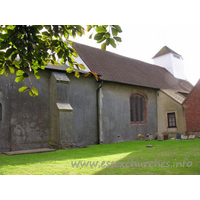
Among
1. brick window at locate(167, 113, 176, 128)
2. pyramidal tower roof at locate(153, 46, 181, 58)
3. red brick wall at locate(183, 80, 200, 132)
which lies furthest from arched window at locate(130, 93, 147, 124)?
pyramidal tower roof at locate(153, 46, 181, 58)

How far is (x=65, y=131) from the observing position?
1235 centimetres

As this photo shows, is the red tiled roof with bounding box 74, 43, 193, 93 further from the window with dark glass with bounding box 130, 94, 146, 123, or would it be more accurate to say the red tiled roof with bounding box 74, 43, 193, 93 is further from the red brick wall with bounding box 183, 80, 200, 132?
the red brick wall with bounding box 183, 80, 200, 132

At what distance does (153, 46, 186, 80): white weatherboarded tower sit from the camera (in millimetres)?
28469

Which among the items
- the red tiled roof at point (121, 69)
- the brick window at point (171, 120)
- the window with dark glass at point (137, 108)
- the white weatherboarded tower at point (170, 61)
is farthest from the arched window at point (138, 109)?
the white weatherboarded tower at point (170, 61)

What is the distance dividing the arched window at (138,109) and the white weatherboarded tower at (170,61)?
452 inches

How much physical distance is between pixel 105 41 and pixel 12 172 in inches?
189

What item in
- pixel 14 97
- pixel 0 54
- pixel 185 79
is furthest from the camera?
pixel 185 79

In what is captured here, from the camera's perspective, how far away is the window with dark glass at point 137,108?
59.6 feet

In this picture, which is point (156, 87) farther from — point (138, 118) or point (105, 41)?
point (105, 41)

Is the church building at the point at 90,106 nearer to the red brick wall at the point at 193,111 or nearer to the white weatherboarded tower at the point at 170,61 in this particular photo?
the red brick wall at the point at 193,111

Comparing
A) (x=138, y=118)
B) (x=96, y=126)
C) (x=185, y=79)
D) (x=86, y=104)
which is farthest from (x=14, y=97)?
(x=185, y=79)

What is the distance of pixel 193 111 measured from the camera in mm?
17375

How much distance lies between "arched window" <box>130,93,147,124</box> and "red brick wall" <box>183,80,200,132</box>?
3.70m

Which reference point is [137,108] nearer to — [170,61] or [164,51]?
[170,61]
